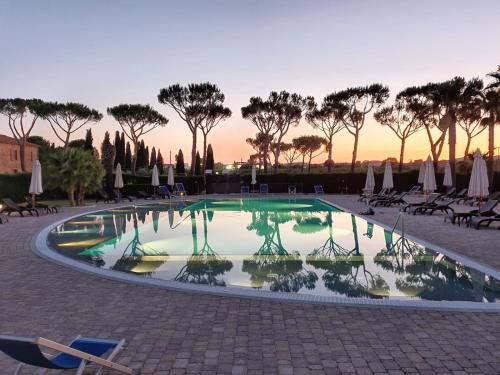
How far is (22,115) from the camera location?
40656 millimetres

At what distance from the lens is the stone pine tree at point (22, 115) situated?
39281 millimetres

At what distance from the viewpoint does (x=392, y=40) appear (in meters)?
18.3

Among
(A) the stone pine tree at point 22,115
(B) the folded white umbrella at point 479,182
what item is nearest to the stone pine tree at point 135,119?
(A) the stone pine tree at point 22,115


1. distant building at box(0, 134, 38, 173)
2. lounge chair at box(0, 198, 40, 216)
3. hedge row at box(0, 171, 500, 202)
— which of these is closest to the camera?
lounge chair at box(0, 198, 40, 216)

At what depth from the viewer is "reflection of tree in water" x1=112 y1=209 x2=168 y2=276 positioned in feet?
22.6

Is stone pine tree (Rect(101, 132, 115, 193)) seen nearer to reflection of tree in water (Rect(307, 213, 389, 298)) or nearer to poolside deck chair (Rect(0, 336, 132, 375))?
reflection of tree in water (Rect(307, 213, 389, 298))

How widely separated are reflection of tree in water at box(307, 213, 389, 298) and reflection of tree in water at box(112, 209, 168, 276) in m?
2.94

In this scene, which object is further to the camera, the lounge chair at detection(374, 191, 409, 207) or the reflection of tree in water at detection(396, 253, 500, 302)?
the lounge chair at detection(374, 191, 409, 207)

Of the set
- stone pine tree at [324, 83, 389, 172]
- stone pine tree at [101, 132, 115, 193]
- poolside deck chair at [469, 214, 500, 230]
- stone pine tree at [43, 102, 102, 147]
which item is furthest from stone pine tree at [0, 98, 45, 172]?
poolside deck chair at [469, 214, 500, 230]

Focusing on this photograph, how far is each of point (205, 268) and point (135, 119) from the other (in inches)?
1430

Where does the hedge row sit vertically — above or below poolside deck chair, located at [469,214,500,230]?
above

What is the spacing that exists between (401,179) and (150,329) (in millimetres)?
28946

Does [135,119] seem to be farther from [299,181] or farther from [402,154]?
[402,154]

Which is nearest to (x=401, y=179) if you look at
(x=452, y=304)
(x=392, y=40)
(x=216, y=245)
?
(x=392, y=40)
